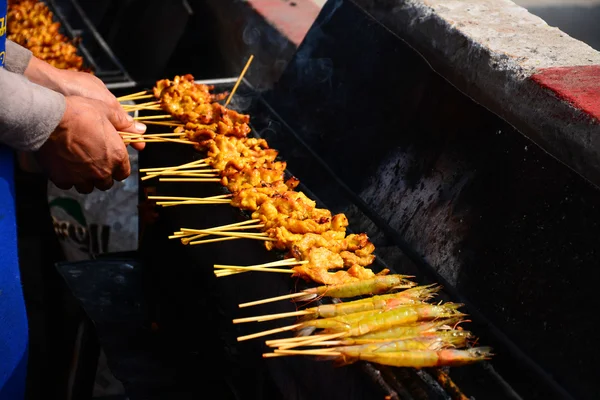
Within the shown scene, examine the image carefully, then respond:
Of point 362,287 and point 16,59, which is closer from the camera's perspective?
point 362,287

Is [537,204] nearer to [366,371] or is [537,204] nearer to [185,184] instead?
[366,371]

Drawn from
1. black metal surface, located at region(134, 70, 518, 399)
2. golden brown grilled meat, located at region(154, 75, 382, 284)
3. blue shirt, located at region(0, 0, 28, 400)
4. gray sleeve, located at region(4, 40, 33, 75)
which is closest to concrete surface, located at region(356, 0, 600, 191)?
black metal surface, located at region(134, 70, 518, 399)

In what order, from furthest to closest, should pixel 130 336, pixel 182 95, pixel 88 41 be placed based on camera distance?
pixel 88 41 → pixel 182 95 → pixel 130 336

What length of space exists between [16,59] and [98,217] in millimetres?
2770

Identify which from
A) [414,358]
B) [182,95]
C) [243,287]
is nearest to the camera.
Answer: [414,358]

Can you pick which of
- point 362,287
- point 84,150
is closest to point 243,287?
point 362,287

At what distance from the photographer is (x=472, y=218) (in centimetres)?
380

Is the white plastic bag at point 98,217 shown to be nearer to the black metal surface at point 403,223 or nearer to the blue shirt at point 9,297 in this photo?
the black metal surface at point 403,223

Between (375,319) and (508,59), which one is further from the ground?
(508,59)

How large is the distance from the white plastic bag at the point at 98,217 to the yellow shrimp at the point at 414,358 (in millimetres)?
4407

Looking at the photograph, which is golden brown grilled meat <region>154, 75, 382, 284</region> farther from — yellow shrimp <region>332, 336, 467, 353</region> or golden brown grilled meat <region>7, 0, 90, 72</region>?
golden brown grilled meat <region>7, 0, 90, 72</region>

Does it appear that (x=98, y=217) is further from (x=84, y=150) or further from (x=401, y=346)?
(x=401, y=346)

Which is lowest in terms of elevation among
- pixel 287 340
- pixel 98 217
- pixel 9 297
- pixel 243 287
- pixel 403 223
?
pixel 98 217

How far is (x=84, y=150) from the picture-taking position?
3.77 meters
